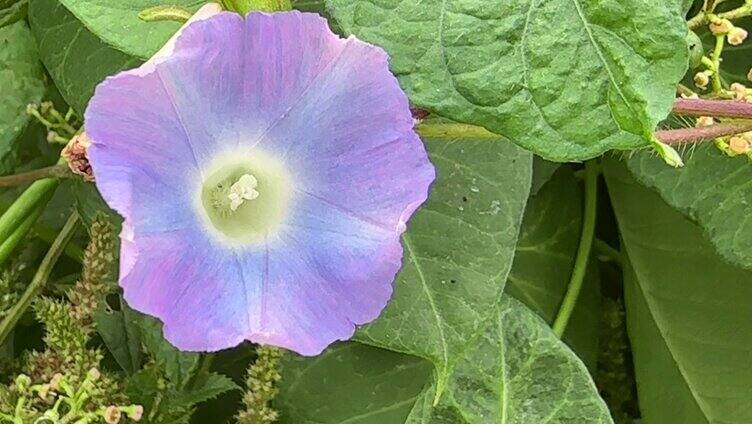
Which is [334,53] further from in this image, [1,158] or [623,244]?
[623,244]

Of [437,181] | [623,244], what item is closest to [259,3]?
[437,181]

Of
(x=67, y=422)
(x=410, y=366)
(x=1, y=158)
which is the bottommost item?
(x=410, y=366)

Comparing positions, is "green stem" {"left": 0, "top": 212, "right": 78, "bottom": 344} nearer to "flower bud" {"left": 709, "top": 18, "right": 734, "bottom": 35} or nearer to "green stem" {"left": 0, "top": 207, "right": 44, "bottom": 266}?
"green stem" {"left": 0, "top": 207, "right": 44, "bottom": 266}

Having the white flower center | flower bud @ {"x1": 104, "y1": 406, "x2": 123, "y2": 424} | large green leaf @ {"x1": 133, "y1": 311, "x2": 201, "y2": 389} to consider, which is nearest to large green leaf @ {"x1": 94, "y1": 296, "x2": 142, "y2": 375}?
large green leaf @ {"x1": 133, "y1": 311, "x2": 201, "y2": 389}

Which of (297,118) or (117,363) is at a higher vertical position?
(297,118)

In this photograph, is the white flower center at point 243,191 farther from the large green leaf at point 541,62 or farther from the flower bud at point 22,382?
the flower bud at point 22,382

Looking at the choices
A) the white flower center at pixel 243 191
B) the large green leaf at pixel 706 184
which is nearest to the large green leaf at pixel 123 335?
the white flower center at pixel 243 191

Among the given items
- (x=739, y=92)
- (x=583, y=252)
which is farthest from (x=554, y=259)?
(x=739, y=92)
